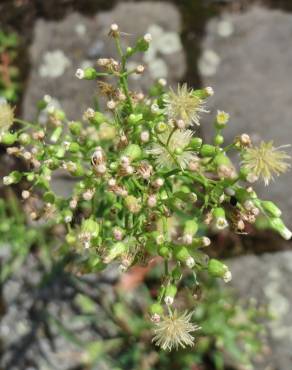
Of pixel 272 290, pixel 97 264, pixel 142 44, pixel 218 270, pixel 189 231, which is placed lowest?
pixel 272 290

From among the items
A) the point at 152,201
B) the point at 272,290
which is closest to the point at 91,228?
the point at 152,201

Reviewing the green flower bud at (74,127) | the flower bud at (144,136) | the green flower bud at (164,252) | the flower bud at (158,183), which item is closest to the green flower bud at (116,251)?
the green flower bud at (164,252)

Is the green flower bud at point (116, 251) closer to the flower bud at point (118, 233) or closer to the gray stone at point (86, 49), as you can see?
the flower bud at point (118, 233)

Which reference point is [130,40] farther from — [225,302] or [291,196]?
[225,302]

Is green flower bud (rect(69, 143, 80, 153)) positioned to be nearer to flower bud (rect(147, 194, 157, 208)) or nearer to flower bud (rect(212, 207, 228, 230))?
flower bud (rect(147, 194, 157, 208))

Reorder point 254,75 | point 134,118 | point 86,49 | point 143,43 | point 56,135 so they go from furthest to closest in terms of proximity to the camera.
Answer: point 86,49
point 254,75
point 56,135
point 143,43
point 134,118

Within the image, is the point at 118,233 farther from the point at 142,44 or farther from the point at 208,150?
the point at 142,44

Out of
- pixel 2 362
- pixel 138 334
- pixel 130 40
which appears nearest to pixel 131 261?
pixel 138 334

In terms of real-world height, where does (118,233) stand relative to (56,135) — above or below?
below

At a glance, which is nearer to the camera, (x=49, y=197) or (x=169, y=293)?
(x=169, y=293)
